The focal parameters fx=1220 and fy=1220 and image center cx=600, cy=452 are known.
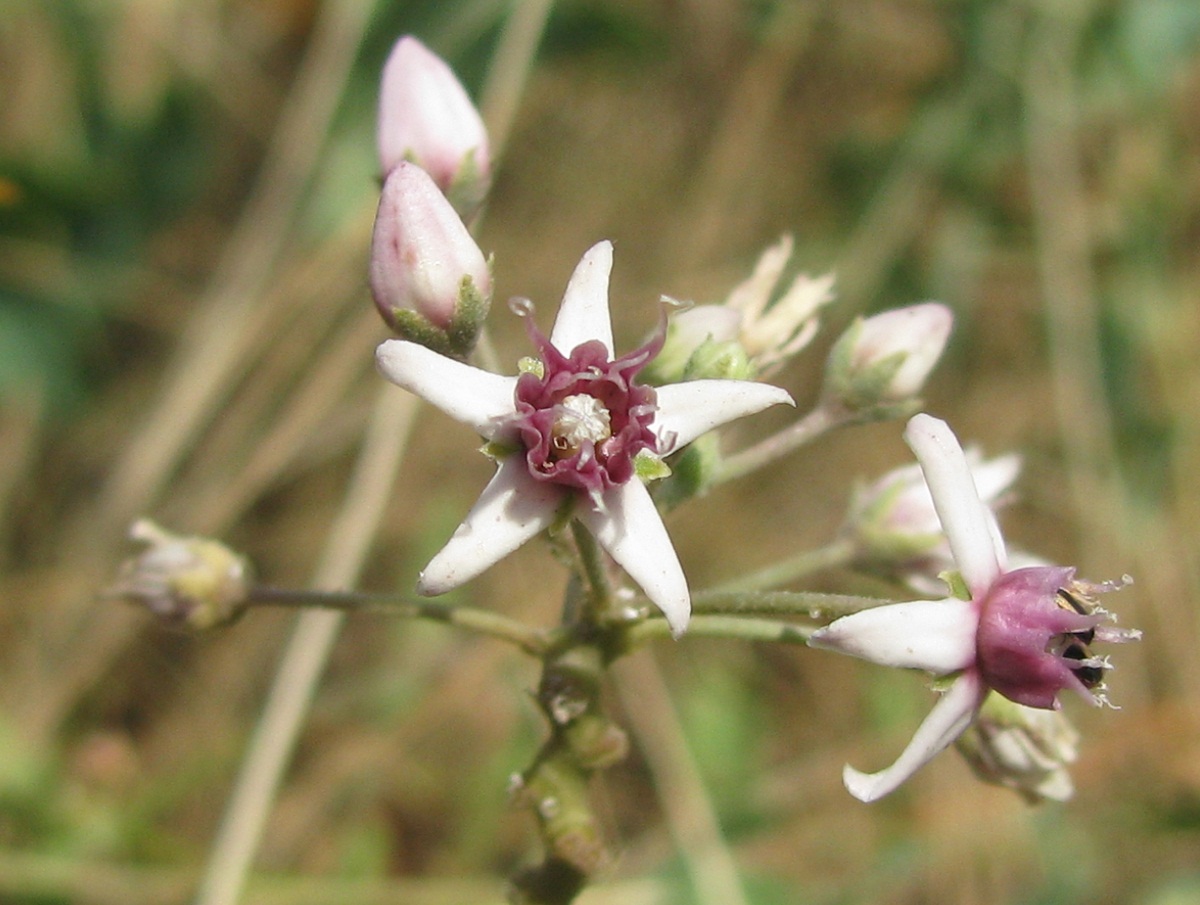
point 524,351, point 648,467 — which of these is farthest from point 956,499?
point 524,351

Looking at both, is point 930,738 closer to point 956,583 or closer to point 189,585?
point 956,583

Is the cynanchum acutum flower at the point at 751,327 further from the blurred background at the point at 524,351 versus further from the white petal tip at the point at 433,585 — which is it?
the blurred background at the point at 524,351

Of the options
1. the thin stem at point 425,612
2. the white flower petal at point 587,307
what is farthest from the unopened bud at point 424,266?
the thin stem at point 425,612

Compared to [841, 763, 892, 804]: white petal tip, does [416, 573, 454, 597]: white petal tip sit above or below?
above

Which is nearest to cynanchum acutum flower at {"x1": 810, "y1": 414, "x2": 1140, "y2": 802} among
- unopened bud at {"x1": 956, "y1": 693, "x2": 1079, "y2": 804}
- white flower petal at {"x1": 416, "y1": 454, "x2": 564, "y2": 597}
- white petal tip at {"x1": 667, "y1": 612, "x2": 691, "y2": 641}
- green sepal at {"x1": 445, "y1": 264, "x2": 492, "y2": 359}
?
white petal tip at {"x1": 667, "y1": 612, "x2": 691, "y2": 641}

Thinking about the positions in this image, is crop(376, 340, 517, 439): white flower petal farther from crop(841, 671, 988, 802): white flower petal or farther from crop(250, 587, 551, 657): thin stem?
crop(841, 671, 988, 802): white flower petal

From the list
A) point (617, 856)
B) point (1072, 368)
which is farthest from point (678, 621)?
point (1072, 368)
